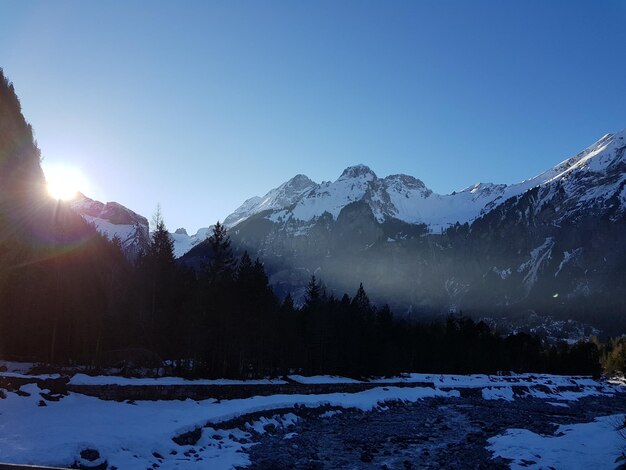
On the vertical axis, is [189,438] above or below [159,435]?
below

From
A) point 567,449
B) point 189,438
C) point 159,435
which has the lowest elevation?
point 567,449

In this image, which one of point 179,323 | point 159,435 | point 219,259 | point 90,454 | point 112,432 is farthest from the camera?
point 219,259

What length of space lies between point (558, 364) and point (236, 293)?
123999mm

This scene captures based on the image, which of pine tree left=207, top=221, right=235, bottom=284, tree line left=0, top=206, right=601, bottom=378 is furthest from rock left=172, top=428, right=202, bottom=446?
pine tree left=207, top=221, right=235, bottom=284

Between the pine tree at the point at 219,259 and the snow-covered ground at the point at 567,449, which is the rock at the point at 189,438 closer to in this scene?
the snow-covered ground at the point at 567,449

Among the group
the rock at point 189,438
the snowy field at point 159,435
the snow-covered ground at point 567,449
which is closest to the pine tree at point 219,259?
the snowy field at point 159,435

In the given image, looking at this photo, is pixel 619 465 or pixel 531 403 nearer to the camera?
pixel 619 465

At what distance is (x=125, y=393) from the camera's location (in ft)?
96.9

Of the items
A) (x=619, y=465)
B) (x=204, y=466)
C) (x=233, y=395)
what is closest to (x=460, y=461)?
(x=619, y=465)

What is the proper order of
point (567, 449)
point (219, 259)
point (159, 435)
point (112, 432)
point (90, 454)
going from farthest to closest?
point (219, 259)
point (567, 449)
point (159, 435)
point (112, 432)
point (90, 454)

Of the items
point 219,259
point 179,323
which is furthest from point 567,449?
point 219,259

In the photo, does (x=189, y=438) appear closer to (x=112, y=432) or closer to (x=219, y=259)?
(x=112, y=432)

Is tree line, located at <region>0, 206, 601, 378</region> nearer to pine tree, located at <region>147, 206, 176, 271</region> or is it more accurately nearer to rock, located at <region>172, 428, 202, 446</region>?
pine tree, located at <region>147, 206, 176, 271</region>

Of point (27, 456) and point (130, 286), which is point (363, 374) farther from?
point (27, 456)
